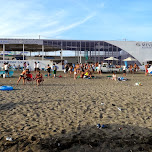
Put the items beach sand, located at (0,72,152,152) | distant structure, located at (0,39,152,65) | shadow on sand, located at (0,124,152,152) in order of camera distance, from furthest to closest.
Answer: distant structure, located at (0,39,152,65), beach sand, located at (0,72,152,152), shadow on sand, located at (0,124,152,152)

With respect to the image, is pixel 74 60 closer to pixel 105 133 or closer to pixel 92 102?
pixel 92 102

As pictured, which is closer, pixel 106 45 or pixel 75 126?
pixel 75 126

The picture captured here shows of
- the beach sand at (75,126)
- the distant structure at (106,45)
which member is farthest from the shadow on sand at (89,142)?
the distant structure at (106,45)

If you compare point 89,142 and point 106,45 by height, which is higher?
point 106,45

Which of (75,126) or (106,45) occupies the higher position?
(106,45)

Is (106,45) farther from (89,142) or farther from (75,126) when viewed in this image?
(89,142)

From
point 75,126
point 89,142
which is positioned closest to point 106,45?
point 75,126

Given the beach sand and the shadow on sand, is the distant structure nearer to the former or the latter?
the beach sand

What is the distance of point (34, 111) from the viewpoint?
18.4ft

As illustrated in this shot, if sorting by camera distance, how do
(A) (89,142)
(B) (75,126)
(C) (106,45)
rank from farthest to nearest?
(C) (106,45)
(B) (75,126)
(A) (89,142)

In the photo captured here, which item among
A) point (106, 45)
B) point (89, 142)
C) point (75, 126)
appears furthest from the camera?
point (106, 45)

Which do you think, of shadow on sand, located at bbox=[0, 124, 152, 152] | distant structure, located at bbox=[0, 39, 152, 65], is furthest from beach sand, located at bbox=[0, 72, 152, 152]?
distant structure, located at bbox=[0, 39, 152, 65]

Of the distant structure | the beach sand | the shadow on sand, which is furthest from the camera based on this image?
the distant structure

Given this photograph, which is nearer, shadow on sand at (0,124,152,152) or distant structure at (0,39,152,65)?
shadow on sand at (0,124,152,152)
